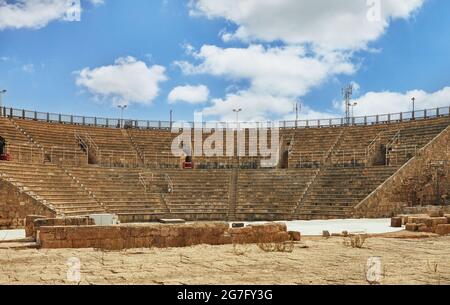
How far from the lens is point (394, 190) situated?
24938mm

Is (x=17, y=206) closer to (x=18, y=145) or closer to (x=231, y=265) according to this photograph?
(x=18, y=145)

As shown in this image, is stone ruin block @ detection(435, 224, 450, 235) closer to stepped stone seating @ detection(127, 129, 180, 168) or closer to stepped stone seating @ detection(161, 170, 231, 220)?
stepped stone seating @ detection(161, 170, 231, 220)

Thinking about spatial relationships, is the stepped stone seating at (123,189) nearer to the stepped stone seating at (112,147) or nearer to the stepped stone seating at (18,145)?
the stepped stone seating at (112,147)

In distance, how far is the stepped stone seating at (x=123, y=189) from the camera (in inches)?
984

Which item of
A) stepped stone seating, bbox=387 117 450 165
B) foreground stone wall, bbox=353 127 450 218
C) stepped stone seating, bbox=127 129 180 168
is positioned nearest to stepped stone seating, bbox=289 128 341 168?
stepped stone seating, bbox=387 117 450 165

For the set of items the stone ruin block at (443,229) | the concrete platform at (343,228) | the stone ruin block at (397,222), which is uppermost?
the stone ruin block at (443,229)

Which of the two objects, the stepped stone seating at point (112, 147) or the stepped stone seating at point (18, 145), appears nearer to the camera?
the stepped stone seating at point (18, 145)

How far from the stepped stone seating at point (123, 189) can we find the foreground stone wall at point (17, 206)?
14.3ft

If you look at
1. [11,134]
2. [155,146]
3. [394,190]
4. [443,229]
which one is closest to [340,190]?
[394,190]

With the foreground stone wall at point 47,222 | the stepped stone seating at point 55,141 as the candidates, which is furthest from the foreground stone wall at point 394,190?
the stepped stone seating at point 55,141

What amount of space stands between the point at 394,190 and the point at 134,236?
1820cm

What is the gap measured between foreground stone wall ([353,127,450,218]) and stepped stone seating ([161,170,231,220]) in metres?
8.27
